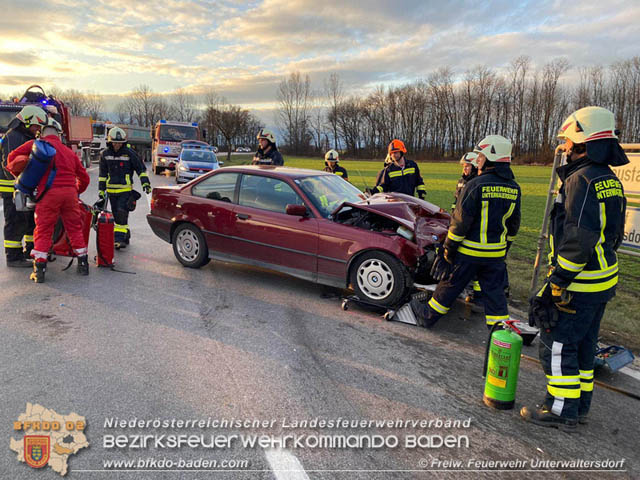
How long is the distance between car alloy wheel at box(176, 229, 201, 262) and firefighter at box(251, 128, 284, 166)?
342cm

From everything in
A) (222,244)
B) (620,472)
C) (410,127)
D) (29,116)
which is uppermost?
(410,127)

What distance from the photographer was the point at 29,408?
Answer: 116 inches

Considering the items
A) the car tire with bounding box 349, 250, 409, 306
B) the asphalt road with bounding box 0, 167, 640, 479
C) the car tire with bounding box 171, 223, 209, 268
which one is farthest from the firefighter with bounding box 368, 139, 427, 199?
the car tire with bounding box 171, 223, 209, 268

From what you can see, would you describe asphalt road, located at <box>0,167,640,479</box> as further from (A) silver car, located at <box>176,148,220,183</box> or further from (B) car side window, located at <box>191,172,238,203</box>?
(A) silver car, located at <box>176,148,220,183</box>

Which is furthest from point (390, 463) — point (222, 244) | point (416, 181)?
point (416, 181)

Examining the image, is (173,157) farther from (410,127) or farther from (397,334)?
(410,127)

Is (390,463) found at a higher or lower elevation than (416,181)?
lower

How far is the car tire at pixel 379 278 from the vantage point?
16.0ft

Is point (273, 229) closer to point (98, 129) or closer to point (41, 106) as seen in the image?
point (41, 106)

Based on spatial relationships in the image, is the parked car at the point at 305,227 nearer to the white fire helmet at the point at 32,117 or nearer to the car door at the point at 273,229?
the car door at the point at 273,229

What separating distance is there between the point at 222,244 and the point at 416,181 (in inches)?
139

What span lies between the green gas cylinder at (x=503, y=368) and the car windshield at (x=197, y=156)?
61.6ft

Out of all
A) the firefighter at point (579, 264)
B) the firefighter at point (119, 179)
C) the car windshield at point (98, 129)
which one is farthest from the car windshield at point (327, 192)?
the car windshield at point (98, 129)

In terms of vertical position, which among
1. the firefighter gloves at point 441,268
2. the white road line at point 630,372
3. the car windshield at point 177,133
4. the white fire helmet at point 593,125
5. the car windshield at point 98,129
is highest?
the car windshield at point 98,129
